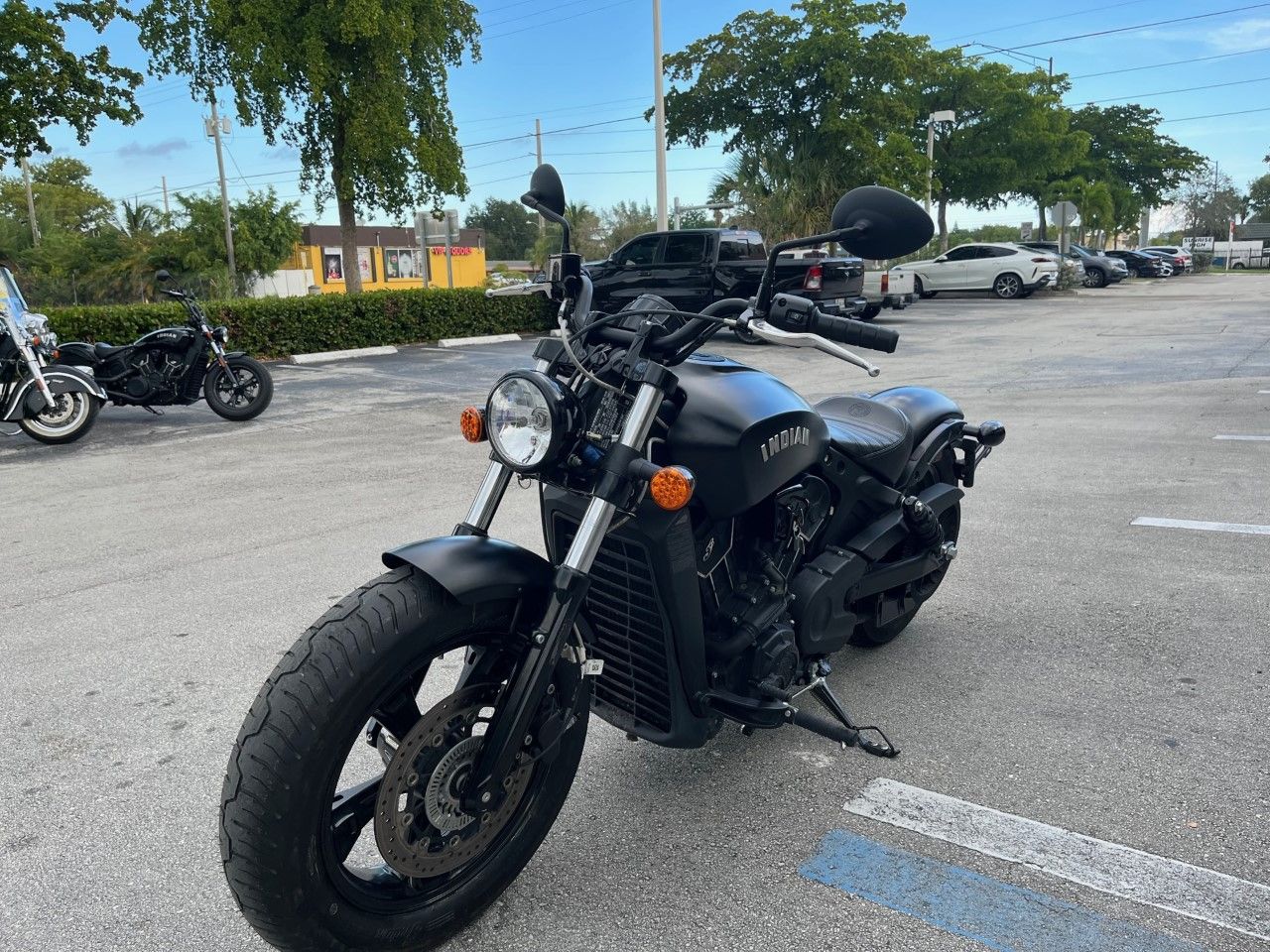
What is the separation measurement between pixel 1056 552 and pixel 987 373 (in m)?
8.15

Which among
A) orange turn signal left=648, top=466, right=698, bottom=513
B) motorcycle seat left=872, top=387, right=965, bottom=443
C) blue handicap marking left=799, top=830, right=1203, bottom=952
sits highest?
orange turn signal left=648, top=466, right=698, bottom=513

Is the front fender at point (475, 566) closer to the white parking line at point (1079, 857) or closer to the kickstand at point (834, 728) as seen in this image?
the kickstand at point (834, 728)

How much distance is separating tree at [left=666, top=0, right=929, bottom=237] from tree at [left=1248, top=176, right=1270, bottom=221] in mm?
86743

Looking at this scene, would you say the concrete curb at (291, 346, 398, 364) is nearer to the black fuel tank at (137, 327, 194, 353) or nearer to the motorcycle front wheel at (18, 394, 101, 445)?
the black fuel tank at (137, 327, 194, 353)

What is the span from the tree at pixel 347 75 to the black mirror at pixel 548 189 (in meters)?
17.7

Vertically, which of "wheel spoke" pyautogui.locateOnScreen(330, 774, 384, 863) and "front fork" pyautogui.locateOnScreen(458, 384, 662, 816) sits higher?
"front fork" pyautogui.locateOnScreen(458, 384, 662, 816)

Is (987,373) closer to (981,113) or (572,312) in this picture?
(572,312)

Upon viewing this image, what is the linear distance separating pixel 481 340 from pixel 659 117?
22.2 ft

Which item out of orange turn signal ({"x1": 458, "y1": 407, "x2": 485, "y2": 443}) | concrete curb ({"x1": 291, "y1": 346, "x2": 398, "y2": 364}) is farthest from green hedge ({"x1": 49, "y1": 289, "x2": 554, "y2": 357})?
orange turn signal ({"x1": 458, "y1": 407, "x2": 485, "y2": 443})

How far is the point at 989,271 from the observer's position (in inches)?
1145

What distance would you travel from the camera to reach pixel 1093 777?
302 centimetres

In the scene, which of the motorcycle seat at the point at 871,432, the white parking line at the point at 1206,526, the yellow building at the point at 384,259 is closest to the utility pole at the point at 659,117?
the white parking line at the point at 1206,526

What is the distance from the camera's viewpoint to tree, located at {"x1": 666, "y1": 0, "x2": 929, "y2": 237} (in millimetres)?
29891

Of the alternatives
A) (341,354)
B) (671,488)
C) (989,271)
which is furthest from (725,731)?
(989,271)
